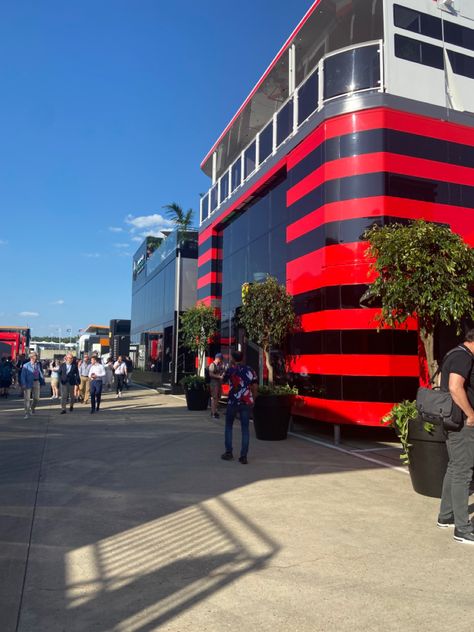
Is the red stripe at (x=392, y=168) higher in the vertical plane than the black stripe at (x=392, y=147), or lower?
lower

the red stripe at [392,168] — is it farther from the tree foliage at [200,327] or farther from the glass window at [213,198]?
the glass window at [213,198]

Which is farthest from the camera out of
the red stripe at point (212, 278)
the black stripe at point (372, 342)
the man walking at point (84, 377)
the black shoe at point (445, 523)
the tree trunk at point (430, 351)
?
the red stripe at point (212, 278)

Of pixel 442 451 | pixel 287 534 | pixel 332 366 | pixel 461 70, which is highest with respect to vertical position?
pixel 461 70

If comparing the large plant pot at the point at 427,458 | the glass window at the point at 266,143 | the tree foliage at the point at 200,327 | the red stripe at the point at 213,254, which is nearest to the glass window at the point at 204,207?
the red stripe at the point at 213,254

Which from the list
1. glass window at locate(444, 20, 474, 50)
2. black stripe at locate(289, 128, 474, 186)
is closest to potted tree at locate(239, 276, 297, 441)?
black stripe at locate(289, 128, 474, 186)

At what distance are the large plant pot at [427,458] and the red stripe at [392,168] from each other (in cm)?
573

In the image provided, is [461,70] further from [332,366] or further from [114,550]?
[114,550]

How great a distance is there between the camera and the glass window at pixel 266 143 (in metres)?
14.0

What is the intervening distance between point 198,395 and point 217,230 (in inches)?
276

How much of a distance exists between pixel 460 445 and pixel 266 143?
11.5 meters

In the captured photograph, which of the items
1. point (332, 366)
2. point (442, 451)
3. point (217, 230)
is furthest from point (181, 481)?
point (217, 230)

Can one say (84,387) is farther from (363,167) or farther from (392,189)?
(392,189)

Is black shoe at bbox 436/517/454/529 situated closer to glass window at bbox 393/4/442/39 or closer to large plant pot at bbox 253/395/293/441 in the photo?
large plant pot at bbox 253/395/293/441

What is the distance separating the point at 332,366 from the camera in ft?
32.5
